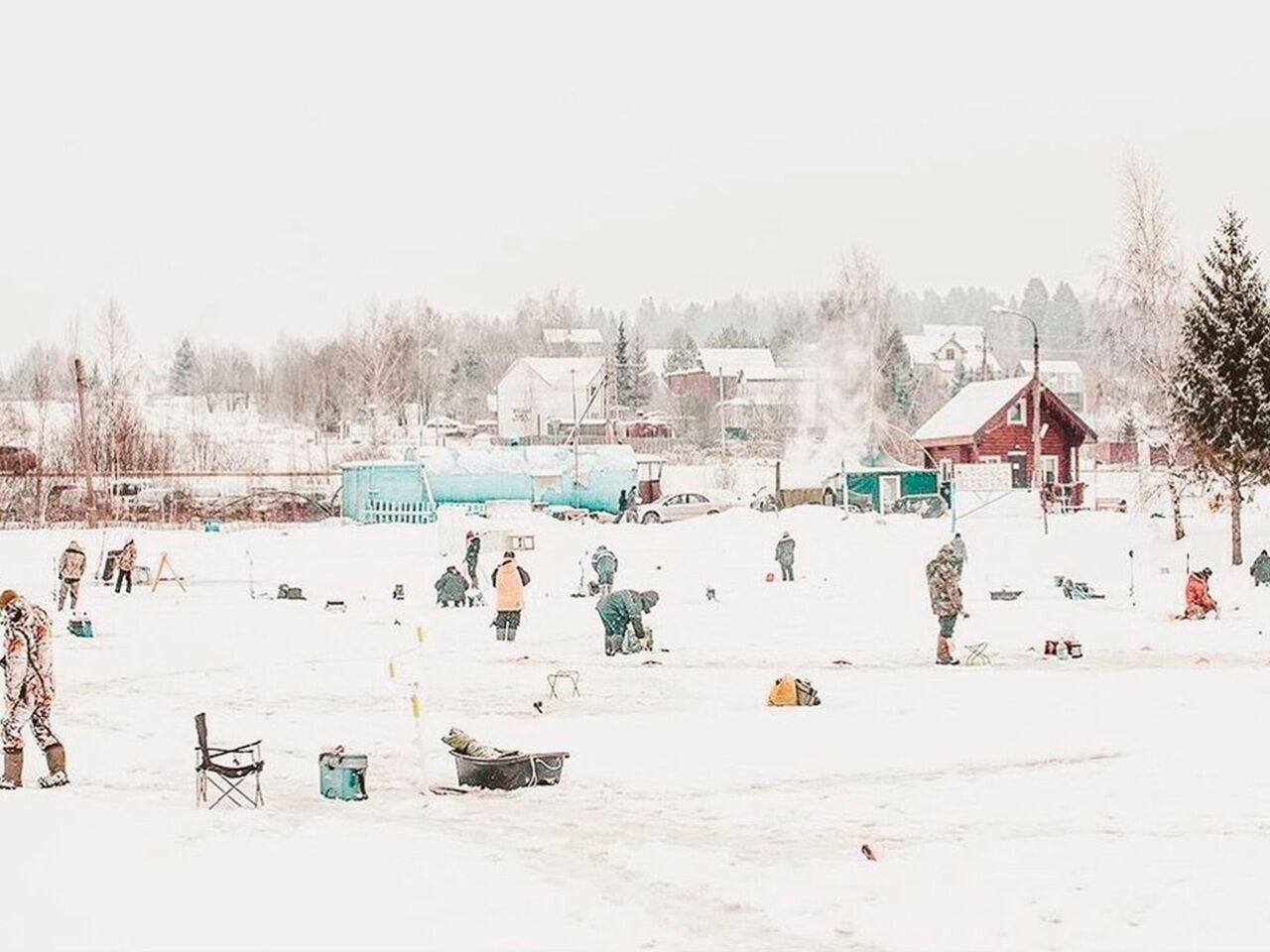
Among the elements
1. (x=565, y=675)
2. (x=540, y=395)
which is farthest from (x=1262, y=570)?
(x=540, y=395)

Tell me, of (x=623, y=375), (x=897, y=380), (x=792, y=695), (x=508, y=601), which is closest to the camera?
(x=792, y=695)

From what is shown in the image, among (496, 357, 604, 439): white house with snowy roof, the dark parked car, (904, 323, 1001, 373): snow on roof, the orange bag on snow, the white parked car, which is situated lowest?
the orange bag on snow

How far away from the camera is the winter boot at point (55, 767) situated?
12.6 meters

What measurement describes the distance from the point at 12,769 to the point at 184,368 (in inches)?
5611

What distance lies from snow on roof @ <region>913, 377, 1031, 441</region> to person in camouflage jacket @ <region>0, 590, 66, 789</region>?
5082 cm

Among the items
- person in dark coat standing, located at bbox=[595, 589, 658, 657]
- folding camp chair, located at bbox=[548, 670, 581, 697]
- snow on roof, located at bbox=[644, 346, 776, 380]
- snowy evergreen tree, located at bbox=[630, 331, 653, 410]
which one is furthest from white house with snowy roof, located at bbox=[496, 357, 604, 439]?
folding camp chair, located at bbox=[548, 670, 581, 697]

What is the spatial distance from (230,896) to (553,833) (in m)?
2.89

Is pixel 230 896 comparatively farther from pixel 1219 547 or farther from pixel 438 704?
pixel 1219 547

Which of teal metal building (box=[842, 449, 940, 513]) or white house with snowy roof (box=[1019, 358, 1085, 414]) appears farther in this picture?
white house with snowy roof (box=[1019, 358, 1085, 414])

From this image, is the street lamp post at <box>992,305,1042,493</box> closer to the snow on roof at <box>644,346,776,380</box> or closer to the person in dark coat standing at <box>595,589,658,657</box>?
the person in dark coat standing at <box>595,589,658,657</box>

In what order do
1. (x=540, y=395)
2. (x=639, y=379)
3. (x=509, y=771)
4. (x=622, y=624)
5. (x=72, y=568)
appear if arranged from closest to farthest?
1. (x=509, y=771)
2. (x=622, y=624)
3. (x=72, y=568)
4. (x=540, y=395)
5. (x=639, y=379)

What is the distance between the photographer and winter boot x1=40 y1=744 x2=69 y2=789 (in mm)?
12570

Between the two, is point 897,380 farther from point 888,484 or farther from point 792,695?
point 792,695

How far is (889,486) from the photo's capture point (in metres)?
55.7
